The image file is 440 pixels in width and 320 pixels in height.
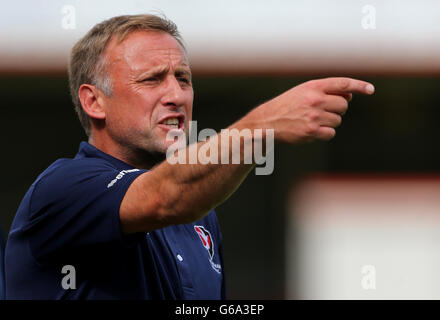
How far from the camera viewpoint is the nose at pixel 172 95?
2414mm

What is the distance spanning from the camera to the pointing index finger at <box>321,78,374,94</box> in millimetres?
1616

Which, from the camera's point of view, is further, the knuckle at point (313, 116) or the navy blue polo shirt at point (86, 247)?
the navy blue polo shirt at point (86, 247)

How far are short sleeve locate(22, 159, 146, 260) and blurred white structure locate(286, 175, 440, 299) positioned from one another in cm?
470

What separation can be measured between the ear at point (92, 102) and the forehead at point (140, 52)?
0.13 m

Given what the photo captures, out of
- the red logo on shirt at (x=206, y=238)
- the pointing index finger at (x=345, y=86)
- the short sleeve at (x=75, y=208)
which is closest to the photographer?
the pointing index finger at (x=345, y=86)

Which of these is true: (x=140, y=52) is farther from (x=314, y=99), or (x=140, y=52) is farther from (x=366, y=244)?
(x=366, y=244)

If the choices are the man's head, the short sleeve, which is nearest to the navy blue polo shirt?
the short sleeve

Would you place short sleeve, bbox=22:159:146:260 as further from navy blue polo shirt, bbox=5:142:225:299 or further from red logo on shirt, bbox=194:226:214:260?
red logo on shirt, bbox=194:226:214:260

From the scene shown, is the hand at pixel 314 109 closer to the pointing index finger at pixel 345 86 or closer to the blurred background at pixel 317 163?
the pointing index finger at pixel 345 86

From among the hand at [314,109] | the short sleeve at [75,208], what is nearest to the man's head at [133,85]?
the short sleeve at [75,208]

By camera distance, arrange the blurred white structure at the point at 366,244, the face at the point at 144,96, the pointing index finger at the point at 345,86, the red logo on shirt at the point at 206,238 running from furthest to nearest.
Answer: the blurred white structure at the point at 366,244, the red logo on shirt at the point at 206,238, the face at the point at 144,96, the pointing index finger at the point at 345,86

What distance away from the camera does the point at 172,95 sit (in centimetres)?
242
